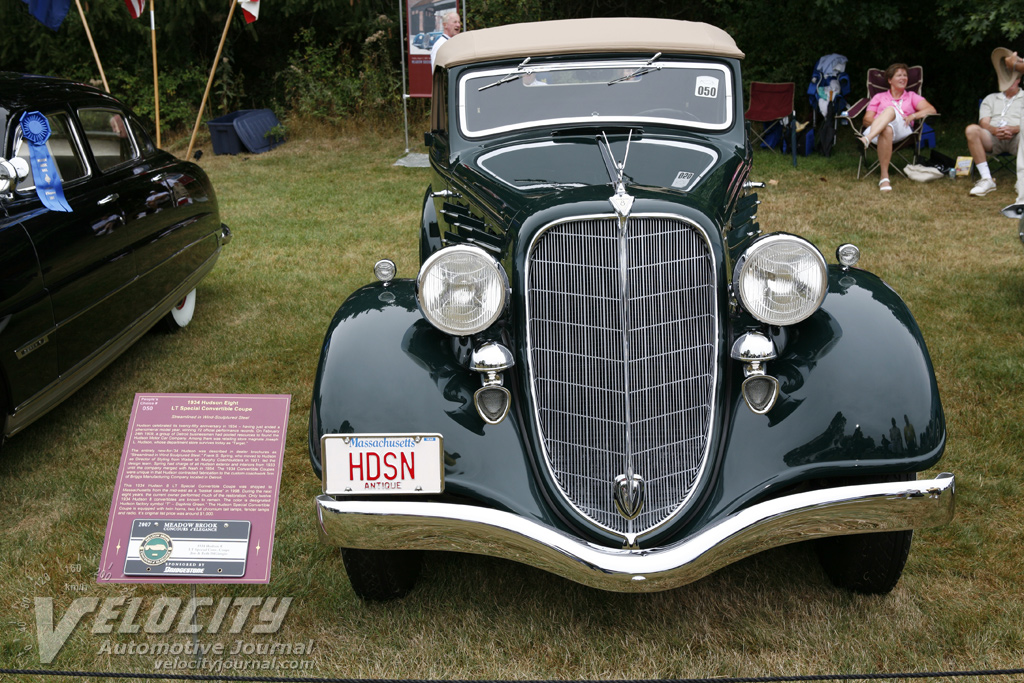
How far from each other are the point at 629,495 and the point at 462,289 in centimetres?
80

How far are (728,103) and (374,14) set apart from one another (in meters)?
12.3

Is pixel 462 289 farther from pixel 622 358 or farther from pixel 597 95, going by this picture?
pixel 597 95

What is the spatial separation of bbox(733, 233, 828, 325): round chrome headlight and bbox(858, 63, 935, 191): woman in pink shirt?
7288 mm

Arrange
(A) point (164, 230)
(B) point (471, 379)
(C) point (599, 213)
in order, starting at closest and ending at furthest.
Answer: (C) point (599, 213), (B) point (471, 379), (A) point (164, 230)

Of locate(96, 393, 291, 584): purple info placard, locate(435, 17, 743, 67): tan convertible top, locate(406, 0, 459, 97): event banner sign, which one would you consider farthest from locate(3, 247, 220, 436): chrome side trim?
locate(406, 0, 459, 97): event banner sign

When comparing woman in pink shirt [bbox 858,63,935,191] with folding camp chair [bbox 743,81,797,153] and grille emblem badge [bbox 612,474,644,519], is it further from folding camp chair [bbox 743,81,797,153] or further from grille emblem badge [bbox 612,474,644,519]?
grille emblem badge [bbox 612,474,644,519]

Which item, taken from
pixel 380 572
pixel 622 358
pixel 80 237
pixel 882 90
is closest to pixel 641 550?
pixel 622 358

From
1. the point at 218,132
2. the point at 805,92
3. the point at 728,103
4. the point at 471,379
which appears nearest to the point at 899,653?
the point at 471,379

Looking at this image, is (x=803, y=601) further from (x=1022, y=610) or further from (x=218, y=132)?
(x=218, y=132)

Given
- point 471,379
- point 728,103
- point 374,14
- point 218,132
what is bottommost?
point 218,132

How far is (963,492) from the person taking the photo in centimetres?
346

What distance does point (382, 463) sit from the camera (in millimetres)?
2387

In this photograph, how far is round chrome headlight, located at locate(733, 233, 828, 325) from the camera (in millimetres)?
2477

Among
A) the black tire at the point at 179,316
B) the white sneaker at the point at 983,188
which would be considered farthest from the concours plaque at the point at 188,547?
the white sneaker at the point at 983,188
